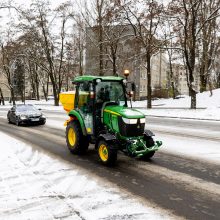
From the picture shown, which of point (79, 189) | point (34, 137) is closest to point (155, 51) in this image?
point (34, 137)

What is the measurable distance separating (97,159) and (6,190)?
10.8 feet

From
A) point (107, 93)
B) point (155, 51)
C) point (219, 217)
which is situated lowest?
point (219, 217)

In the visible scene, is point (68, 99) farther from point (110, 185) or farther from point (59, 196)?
point (59, 196)

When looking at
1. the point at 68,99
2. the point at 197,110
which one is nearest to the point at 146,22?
the point at 197,110

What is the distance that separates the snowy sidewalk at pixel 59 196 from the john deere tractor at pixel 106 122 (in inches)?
42.2

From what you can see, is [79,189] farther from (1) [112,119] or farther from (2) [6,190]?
(1) [112,119]

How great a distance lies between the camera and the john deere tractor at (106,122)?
817 cm

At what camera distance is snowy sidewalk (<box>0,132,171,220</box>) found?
5125 millimetres

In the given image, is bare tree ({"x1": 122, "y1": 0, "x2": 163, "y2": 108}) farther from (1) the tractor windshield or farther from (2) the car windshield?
(1) the tractor windshield

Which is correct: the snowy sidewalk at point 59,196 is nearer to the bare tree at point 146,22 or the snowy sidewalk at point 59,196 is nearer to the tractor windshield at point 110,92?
the tractor windshield at point 110,92

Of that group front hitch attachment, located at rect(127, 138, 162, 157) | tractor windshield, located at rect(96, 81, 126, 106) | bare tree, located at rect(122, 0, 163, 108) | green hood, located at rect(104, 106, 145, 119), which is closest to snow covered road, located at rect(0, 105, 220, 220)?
front hitch attachment, located at rect(127, 138, 162, 157)

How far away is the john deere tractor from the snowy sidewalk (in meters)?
1.07

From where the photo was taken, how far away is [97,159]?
30.1 ft

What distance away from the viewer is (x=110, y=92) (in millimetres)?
9211
